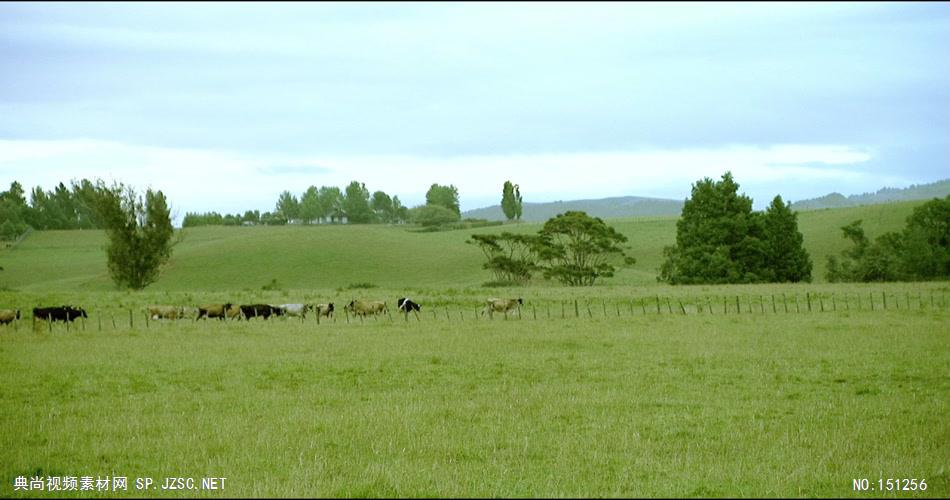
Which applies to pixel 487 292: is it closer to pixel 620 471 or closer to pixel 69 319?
pixel 69 319

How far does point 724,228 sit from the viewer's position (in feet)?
239

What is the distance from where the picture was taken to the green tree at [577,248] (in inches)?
3041

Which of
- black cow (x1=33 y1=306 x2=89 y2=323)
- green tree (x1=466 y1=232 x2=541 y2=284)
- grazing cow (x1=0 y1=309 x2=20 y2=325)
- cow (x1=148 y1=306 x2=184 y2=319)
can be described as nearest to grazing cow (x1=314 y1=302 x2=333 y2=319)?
cow (x1=148 y1=306 x2=184 y2=319)

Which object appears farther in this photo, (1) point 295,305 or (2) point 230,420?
(1) point 295,305

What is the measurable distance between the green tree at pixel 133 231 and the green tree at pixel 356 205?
12096 centimetres

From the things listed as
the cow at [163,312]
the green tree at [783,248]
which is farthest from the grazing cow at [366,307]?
the green tree at [783,248]

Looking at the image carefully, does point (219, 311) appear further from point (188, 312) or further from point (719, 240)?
point (719, 240)

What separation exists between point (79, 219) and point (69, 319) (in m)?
66.9

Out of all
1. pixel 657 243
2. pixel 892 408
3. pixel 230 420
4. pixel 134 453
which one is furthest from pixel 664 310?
pixel 657 243

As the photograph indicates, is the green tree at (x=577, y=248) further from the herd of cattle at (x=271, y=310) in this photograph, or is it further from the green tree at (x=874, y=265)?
the herd of cattle at (x=271, y=310)

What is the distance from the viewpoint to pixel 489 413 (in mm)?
14938

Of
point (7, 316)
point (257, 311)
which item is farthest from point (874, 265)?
point (7, 316)

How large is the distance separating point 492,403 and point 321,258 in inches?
3442

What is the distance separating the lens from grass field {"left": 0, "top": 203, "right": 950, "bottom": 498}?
1047cm
